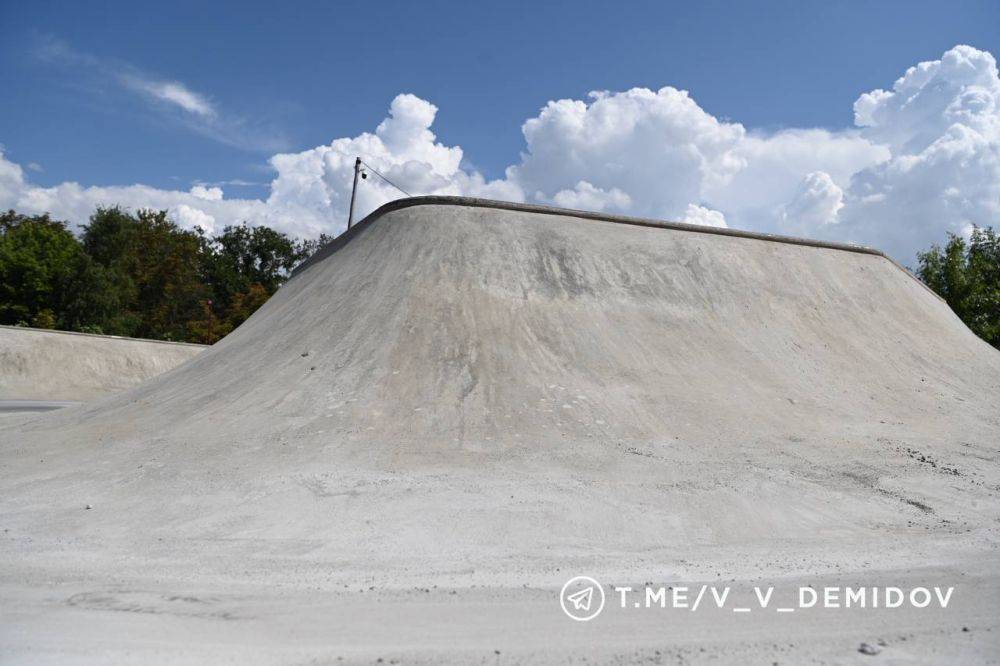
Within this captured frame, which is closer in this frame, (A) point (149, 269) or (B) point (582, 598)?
(B) point (582, 598)

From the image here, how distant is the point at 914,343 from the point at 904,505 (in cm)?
986

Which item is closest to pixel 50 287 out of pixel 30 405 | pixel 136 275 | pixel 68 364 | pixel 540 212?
pixel 136 275

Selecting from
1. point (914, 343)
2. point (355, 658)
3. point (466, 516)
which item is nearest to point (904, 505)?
point (466, 516)

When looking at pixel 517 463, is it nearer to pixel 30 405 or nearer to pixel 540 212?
pixel 540 212

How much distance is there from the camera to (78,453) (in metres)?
10.2

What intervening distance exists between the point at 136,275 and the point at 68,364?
22374 mm

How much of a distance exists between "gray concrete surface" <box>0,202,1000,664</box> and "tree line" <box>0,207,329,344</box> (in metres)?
27.6

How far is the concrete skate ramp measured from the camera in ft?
77.7

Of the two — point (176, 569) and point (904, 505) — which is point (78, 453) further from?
point (904, 505)

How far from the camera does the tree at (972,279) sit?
31.5m

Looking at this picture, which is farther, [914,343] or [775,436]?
[914,343]

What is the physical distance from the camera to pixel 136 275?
1762 inches

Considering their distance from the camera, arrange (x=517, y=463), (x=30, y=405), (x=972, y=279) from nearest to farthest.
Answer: (x=517, y=463)
(x=30, y=405)
(x=972, y=279)

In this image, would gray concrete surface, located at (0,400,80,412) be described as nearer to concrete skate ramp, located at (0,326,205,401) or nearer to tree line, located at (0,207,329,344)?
concrete skate ramp, located at (0,326,205,401)
